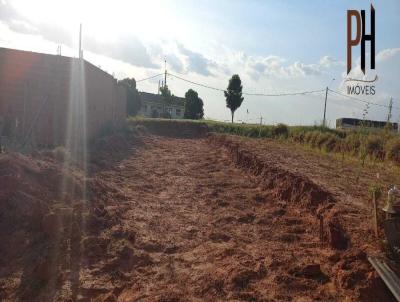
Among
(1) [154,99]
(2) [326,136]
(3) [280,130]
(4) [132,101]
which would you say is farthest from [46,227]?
(1) [154,99]

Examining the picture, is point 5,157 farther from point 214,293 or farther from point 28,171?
point 214,293

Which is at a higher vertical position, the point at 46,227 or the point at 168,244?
the point at 46,227

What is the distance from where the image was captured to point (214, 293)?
3.63 metres

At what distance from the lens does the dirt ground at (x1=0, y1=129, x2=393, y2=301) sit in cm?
367

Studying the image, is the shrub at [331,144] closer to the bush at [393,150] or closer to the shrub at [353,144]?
the shrub at [353,144]

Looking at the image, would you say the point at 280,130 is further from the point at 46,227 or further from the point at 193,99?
the point at 193,99

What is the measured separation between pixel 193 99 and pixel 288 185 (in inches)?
1446

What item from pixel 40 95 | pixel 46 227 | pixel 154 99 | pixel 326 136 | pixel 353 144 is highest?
pixel 154 99

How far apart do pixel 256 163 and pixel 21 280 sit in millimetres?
6683

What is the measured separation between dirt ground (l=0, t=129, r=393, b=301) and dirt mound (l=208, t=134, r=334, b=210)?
25 millimetres

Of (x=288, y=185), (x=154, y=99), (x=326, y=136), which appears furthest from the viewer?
(x=154, y=99)

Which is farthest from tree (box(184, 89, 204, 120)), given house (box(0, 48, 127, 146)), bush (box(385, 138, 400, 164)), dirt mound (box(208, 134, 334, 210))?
bush (box(385, 138, 400, 164))

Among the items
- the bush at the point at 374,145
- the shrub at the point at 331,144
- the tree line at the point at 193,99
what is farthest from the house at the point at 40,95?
the tree line at the point at 193,99

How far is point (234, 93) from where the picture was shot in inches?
1558
